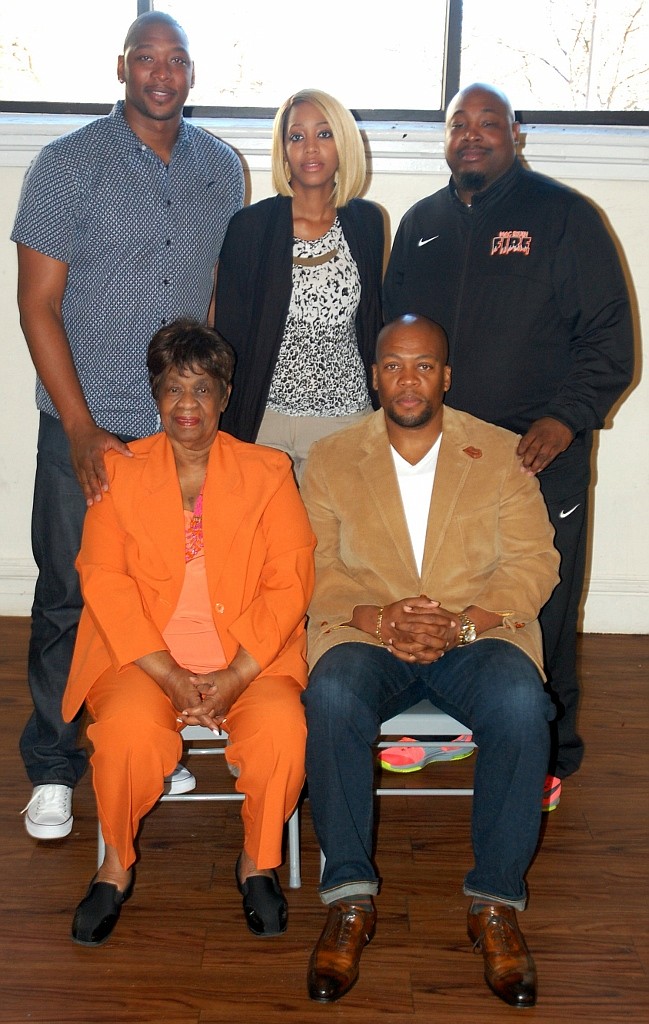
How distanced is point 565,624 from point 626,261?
1679 millimetres

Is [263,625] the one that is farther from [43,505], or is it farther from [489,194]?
[489,194]

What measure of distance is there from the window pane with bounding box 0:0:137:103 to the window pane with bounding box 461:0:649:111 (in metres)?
1.34

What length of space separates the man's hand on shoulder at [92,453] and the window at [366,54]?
1.97m

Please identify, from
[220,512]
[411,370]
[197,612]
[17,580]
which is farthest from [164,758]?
[17,580]

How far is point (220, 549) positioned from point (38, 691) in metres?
0.70

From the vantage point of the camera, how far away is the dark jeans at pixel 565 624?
8.97 ft

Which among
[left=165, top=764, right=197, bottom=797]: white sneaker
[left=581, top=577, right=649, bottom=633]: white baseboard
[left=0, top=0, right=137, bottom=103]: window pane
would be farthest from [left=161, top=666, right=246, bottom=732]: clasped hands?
[left=0, top=0, right=137, bottom=103]: window pane

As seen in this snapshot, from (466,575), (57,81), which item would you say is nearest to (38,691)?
(466,575)

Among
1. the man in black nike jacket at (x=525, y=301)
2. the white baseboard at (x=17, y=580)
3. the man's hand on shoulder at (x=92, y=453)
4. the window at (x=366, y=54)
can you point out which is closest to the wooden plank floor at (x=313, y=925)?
the man in black nike jacket at (x=525, y=301)

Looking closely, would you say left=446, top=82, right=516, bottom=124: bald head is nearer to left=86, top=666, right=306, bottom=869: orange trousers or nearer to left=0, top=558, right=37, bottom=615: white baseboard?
left=86, top=666, right=306, bottom=869: orange trousers

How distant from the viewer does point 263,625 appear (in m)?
2.39

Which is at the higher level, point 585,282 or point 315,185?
point 315,185

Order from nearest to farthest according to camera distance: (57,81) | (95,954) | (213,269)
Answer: (95,954), (213,269), (57,81)

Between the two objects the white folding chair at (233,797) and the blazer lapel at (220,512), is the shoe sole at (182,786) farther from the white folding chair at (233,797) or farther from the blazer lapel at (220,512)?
the blazer lapel at (220,512)
